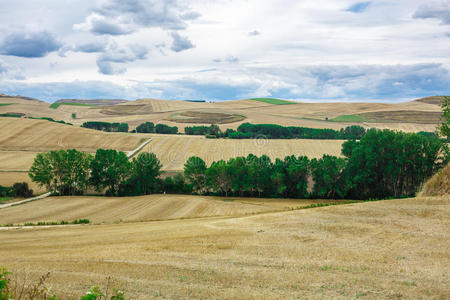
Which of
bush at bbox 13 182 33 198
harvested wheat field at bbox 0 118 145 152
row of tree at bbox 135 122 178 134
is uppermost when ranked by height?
row of tree at bbox 135 122 178 134

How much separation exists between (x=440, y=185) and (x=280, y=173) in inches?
1515

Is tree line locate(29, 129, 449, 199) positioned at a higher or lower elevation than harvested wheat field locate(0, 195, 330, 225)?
higher

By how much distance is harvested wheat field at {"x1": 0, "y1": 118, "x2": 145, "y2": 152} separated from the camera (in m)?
108

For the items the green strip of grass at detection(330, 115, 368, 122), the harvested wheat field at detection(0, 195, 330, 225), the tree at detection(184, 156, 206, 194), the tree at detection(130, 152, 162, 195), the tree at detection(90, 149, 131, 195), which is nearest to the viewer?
the harvested wheat field at detection(0, 195, 330, 225)

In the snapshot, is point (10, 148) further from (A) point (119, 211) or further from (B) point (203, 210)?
(B) point (203, 210)

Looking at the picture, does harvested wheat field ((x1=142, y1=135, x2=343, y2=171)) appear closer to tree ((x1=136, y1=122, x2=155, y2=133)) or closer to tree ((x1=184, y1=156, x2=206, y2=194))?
tree ((x1=184, y1=156, x2=206, y2=194))

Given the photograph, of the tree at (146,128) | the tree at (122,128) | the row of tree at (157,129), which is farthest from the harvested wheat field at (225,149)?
the tree at (122,128)

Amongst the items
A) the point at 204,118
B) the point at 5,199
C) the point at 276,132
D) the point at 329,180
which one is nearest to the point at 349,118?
the point at 276,132

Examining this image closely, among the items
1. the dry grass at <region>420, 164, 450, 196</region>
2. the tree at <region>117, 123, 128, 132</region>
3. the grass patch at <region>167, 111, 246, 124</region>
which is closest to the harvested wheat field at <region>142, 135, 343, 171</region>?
the tree at <region>117, 123, 128, 132</region>

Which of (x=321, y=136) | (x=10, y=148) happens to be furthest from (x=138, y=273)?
(x=321, y=136)

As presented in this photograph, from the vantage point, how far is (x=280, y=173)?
70.2m

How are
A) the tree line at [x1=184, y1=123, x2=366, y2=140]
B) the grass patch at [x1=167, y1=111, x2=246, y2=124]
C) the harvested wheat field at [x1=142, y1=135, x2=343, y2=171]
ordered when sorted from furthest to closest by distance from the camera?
1. the grass patch at [x1=167, y1=111, x2=246, y2=124]
2. the tree line at [x1=184, y1=123, x2=366, y2=140]
3. the harvested wheat field at [x1=142, y1=135, x2=343, y2=171]

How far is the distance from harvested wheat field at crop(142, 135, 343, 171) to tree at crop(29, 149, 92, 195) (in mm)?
20090

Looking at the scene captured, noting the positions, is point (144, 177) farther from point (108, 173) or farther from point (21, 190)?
point (21, 190)
